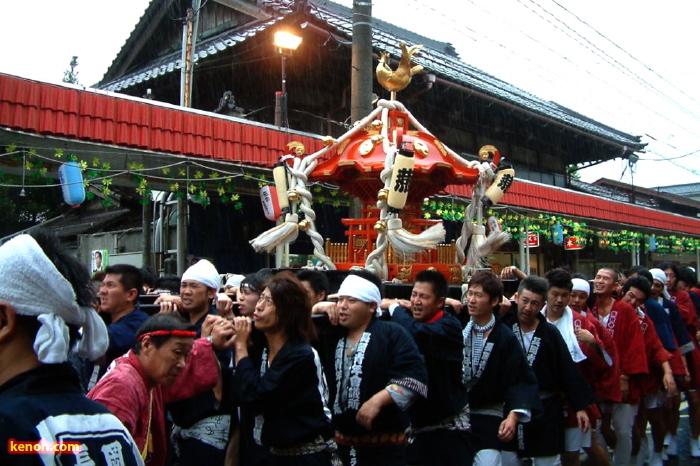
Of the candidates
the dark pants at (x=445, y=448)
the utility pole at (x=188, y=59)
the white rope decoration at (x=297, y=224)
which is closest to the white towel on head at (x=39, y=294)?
the dark pants at (x=445, y=448)

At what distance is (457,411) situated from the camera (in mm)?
3998

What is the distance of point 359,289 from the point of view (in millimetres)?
3623

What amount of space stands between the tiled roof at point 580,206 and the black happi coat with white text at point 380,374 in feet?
28.9

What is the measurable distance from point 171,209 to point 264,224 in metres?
1.74

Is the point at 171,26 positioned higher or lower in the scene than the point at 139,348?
higher

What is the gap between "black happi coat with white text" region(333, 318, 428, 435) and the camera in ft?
11.5

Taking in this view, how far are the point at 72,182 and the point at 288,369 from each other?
18.0 feet

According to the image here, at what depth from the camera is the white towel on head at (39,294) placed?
1579 mm

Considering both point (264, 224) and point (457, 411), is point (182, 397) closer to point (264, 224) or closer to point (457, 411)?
point (457, 411)

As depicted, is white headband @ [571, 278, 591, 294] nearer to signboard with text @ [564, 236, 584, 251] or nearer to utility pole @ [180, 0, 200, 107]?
utility pole @ [180, 0, 200, 107]

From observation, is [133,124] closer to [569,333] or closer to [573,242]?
[569,333]

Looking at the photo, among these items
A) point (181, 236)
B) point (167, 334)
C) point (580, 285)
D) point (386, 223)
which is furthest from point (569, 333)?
point (181, 236)

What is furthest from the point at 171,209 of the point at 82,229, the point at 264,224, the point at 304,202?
the point at 304,202

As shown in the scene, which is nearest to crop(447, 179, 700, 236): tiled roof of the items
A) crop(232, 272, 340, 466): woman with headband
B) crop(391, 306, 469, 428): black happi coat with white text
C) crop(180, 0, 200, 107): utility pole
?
crop(180, 0, 200, 107): utility pole
